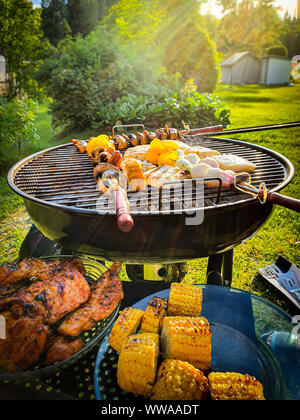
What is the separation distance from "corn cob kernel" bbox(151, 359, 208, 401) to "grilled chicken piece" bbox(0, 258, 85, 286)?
3.12 ft

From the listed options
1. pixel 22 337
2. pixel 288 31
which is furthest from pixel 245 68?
pixel 22 337

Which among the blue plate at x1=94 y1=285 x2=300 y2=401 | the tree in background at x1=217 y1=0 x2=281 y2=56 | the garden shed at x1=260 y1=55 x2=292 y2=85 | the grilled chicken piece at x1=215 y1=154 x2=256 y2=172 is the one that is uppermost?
the tree in background at x1=217 y1=0 x2=281 y2=56

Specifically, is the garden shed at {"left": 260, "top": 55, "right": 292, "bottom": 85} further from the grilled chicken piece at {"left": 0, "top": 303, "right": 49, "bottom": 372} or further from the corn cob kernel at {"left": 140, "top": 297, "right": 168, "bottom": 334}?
the grilled chicken piece at {"left": 0, "top": 303, "right": 49, "bottom": 372}

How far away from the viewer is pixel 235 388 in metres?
1.33

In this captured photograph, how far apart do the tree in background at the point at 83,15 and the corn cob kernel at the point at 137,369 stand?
36385 millimetres

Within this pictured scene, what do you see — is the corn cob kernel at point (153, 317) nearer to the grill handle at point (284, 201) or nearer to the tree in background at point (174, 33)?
the grill handle at point (284, 201)

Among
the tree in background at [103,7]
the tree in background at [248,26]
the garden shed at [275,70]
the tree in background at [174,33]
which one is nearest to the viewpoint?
the tree in background at [174,33]

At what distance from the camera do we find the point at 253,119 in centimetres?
1388

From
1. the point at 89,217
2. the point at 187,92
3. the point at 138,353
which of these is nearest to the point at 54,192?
the point at 89,217

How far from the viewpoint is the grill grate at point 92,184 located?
6.24 ft

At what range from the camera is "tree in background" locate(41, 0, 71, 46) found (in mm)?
31922

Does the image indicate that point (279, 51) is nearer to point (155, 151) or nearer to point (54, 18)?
point (54, 18)

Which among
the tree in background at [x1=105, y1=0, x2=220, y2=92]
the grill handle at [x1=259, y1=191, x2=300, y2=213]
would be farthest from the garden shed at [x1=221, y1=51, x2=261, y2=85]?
the grill handle at [x1=259, y1=191, x2=300, y2=213]

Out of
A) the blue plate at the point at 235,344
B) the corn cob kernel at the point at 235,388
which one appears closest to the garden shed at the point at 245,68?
the blue plate at the point at 235,344
